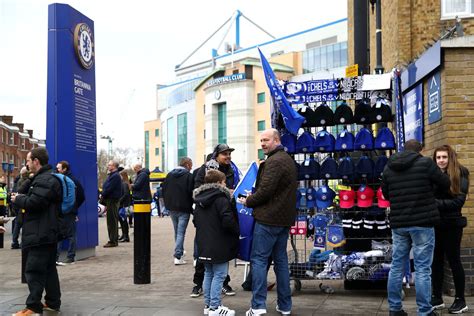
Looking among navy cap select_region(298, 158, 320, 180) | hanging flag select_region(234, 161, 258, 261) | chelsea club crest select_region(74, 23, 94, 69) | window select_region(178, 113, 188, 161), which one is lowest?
hanging flag select_region(234, 161, 258, 261)

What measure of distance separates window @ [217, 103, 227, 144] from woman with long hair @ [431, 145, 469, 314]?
77.0m

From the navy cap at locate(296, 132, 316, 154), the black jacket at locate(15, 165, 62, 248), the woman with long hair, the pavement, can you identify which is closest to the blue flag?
the navy cap at locate(296, 132, 316, 154)

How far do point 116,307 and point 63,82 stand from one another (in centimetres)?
548

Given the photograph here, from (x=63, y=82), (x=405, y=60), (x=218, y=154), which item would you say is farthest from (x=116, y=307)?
(x=405, y=60)

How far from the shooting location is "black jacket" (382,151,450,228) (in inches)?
244

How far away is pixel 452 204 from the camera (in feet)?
21.7

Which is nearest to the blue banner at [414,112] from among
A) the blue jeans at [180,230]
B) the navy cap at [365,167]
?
the navy cap at [365,167]

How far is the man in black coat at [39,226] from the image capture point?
664cm

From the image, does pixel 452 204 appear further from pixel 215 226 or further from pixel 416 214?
pixel 215 226

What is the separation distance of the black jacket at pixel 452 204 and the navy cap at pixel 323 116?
1.86 meters

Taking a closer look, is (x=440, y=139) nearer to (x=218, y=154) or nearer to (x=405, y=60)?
(x=218, y=154)

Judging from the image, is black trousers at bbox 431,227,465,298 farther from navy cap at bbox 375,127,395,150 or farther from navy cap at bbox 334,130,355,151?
navy cap at bbox 334,130,355,151

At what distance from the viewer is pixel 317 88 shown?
26.5 feet

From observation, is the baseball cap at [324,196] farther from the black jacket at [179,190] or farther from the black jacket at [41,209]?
the black jacket at [179,190]
